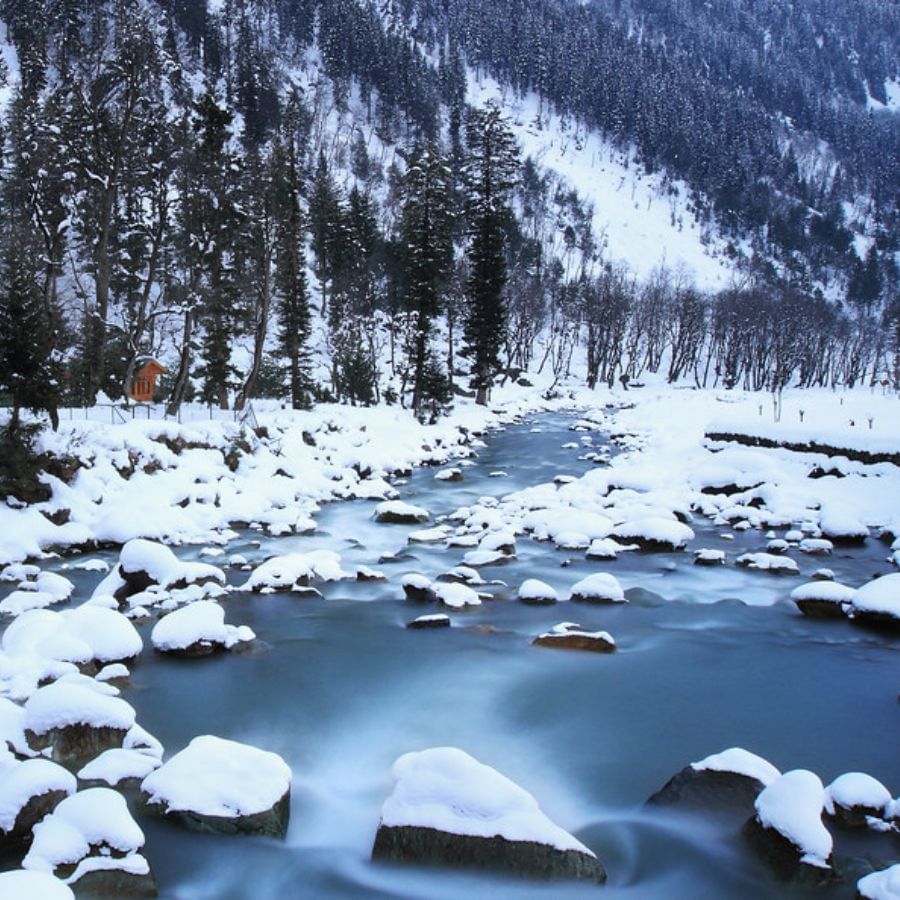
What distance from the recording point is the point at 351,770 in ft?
19.2

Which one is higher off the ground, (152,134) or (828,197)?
(828,197)

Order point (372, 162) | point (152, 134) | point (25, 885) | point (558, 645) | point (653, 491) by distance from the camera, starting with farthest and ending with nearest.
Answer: point (372, 162) → point (152, 134) → point (653, 491) → point (558, 645) → point (25, 885)

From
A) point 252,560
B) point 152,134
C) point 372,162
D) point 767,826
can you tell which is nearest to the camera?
point 767,826

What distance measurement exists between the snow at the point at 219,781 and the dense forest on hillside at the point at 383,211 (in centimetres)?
1011

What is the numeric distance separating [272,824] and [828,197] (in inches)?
7012

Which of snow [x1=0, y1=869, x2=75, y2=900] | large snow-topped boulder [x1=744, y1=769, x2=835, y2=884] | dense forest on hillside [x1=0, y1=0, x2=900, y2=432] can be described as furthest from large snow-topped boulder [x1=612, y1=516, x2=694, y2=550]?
snow [x1=0, y1=869, x2=75, y2=900]

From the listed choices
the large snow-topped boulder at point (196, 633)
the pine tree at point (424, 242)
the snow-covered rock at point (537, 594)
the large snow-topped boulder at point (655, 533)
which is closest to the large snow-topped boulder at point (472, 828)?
the large snow-topped boulder at point (196, 633)

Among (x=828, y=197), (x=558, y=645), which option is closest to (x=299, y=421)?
(x=558, y=645)

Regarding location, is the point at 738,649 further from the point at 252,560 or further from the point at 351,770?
the point at 252,560

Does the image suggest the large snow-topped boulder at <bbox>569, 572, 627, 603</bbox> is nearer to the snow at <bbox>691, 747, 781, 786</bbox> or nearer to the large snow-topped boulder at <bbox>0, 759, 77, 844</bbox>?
the snow at <bbox>691, 747, 781, 786</bbox>

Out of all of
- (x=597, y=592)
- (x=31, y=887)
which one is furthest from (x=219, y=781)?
(x=597, y=592)

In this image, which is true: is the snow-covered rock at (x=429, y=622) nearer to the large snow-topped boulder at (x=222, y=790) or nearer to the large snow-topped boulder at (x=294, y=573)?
the large snow-topped boulder at (x=294, y=573)

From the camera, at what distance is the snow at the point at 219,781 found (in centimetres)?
470

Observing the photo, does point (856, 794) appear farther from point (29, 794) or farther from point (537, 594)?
point (29, 794)
